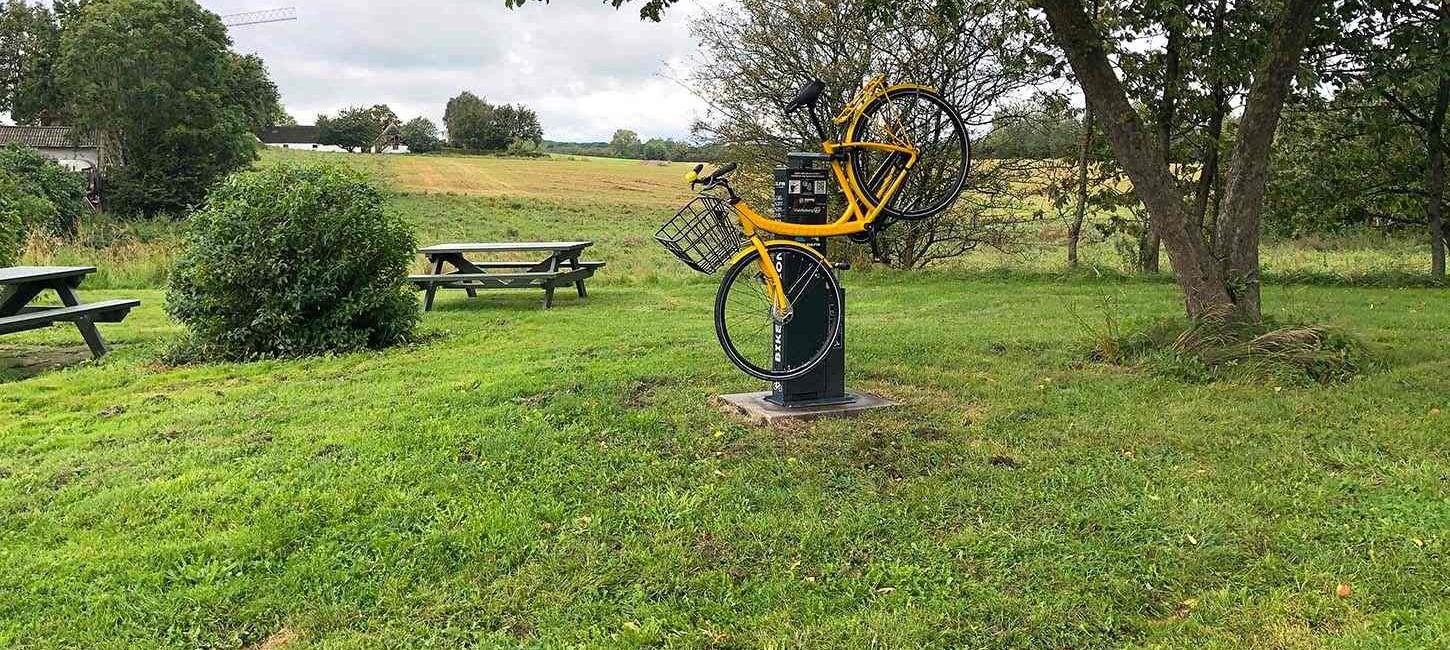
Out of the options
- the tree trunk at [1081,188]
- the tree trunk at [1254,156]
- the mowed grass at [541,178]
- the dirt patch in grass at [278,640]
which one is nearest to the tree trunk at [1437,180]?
the tree trunk at [1081,188]

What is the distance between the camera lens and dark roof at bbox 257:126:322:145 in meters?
95.6

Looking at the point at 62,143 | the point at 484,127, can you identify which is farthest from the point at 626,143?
the point at 62,143

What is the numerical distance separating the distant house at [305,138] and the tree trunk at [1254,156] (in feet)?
296

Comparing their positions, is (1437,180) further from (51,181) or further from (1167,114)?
(51,181)

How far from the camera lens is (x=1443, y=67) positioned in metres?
9.01

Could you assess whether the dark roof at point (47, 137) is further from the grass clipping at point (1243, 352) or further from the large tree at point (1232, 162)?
the grass clipping at point (1243, 352)

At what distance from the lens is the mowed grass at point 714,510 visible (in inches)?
109

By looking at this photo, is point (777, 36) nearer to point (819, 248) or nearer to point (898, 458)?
point (819, 248)

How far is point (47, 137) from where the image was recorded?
4947 centimetres

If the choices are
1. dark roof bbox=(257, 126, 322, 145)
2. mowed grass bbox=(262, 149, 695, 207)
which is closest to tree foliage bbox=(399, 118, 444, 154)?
dark roof bbox=(257, 126, 322, 145)

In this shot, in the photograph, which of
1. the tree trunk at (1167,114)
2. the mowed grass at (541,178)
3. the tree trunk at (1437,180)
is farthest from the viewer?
the mowed grass at (541,178)

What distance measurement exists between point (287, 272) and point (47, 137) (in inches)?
2137

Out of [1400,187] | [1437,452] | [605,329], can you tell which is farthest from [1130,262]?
[1437,452]

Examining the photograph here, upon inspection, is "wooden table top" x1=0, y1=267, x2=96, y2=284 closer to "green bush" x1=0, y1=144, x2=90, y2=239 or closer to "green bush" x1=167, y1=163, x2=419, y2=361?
"green bush" x1=167, y1=163, x2=419, y2=361
